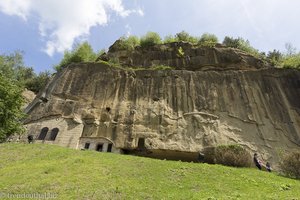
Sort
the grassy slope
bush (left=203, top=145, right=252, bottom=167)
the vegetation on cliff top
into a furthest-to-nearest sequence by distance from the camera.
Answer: the vegetation on cliff top → bush (left=203, top=145, right=252, bottom=167) → the grassy slope

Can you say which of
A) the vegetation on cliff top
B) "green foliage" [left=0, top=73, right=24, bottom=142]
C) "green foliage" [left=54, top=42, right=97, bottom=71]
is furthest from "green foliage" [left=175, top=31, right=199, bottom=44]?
"green foliage" [left=0, top=73, right=24, bottom=142]

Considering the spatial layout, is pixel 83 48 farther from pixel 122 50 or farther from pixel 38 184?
pixel 38 184

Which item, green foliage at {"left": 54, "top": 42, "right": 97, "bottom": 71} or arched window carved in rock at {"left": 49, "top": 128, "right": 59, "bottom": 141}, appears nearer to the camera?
arched window carved in rock at {"left": 49, "top": 128, "right": 59, "bottom": 141}

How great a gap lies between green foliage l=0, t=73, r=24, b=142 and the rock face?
4.19 meters

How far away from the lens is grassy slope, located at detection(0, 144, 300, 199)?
12586 mm

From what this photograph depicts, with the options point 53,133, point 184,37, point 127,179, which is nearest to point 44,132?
point 53,133

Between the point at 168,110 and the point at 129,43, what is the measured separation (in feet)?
55.8

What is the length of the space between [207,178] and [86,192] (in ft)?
22.9

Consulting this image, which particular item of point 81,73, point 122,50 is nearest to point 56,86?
point 81,73

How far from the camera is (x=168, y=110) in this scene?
29422mm

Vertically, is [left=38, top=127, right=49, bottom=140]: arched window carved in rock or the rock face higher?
the rock face

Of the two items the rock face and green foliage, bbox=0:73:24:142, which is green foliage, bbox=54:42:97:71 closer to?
the rock face

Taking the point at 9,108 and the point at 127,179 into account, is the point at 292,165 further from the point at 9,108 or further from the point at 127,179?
the point at 9,108

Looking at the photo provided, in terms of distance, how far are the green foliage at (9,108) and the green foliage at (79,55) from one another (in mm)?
18900
